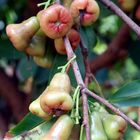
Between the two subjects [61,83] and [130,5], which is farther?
[130,5]

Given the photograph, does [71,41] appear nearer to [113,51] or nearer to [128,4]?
[128,4]

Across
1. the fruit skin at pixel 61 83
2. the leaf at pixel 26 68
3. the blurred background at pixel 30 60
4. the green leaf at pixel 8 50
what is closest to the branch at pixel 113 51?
the blurred background at pixel 30 60

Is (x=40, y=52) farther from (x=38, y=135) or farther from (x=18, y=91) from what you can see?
(x=18, y=91)

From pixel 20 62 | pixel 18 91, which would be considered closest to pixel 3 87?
pixel 18 91

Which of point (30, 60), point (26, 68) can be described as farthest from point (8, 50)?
point (26, 68)

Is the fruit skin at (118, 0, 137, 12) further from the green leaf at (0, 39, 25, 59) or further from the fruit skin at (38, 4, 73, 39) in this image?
the green leaf at (0, 39, 25, 59)

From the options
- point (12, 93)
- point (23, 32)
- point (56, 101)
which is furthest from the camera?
point (12, 93)
